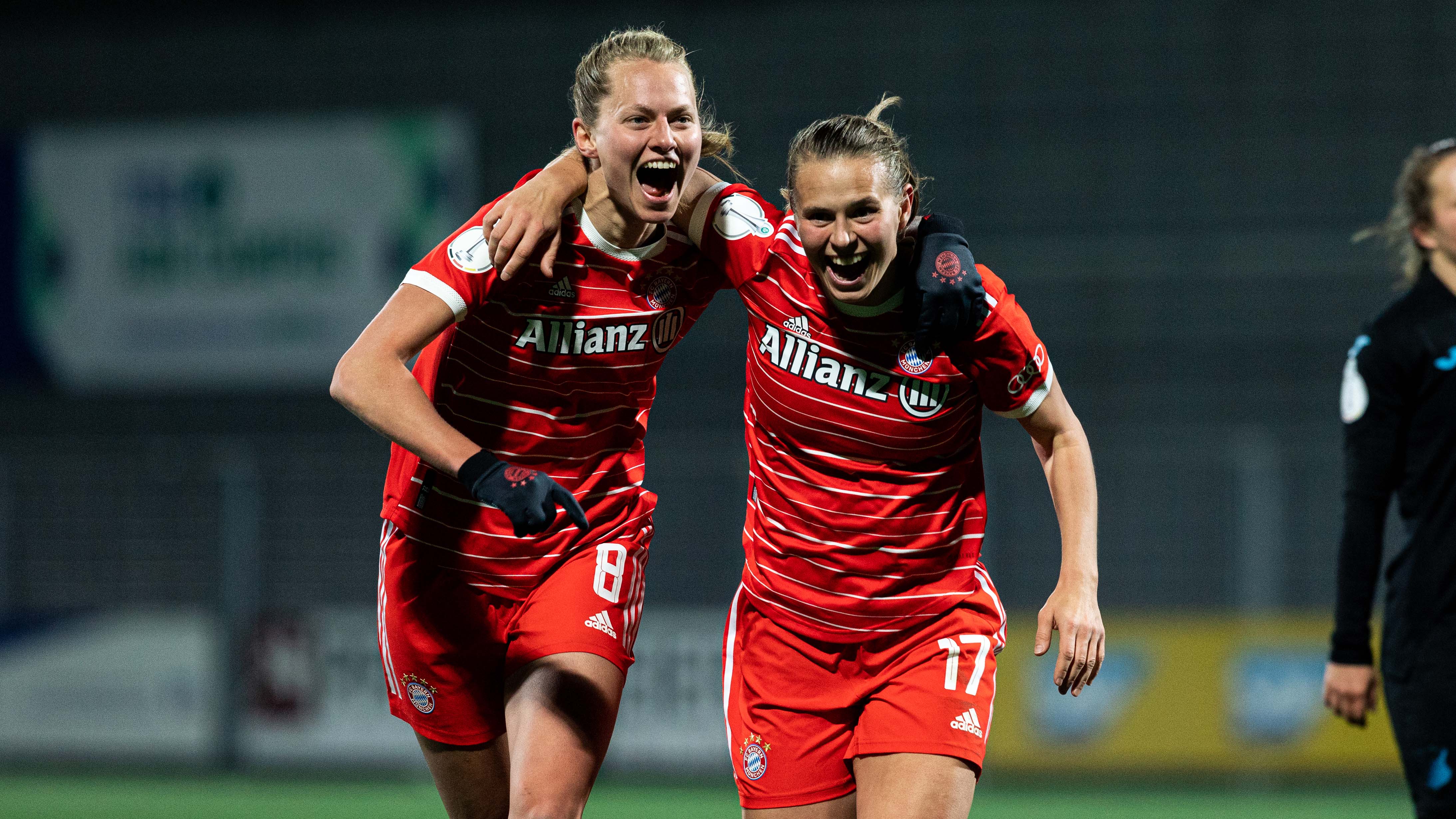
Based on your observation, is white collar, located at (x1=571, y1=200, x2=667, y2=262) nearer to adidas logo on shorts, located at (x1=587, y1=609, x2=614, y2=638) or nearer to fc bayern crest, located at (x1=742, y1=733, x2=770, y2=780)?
adidas logo on shorts, located at (x1=587, y1=609, x2=614, y2=638)

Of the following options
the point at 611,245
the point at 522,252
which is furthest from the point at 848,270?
the point at 522,252

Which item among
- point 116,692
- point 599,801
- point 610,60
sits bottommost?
point 116,692

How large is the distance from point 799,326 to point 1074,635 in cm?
92

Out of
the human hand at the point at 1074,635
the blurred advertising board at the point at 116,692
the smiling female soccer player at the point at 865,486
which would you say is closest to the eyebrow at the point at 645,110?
the smiling female soccer player at the point at 865,486

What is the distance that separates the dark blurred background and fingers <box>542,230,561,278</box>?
24.4 ft

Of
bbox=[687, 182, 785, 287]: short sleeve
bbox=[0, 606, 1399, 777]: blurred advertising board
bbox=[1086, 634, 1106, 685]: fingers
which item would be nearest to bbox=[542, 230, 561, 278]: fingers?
bbox=[687, 182, 785, 287]: short sleeve

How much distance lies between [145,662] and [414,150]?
15.8 feet

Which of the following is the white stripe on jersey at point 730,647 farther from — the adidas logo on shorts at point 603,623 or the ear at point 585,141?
the ear at point 585,141

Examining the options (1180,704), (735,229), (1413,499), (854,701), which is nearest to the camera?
(854,701)

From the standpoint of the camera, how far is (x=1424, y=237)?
374cm

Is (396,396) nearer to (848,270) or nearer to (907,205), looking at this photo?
(848,270)

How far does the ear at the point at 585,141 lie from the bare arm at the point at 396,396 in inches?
24.7

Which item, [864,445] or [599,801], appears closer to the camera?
[864,445]

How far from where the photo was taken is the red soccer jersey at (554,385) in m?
3.51
